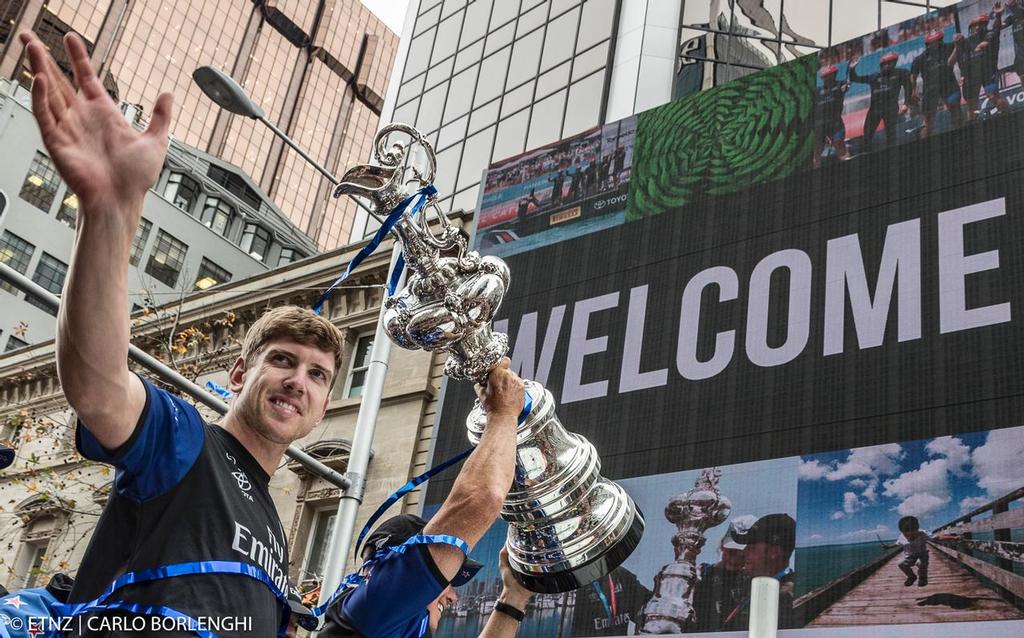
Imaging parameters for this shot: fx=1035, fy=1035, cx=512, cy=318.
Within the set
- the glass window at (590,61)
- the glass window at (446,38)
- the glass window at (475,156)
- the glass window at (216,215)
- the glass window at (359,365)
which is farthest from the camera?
the glass window at (216,215)

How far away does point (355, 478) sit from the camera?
35.7 ft

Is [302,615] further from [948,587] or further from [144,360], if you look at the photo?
[948,587]

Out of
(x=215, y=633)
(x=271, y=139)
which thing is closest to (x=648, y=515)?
(x=215, y=633)

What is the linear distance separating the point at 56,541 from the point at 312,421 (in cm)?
2446

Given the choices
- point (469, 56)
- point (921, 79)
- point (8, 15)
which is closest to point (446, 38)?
point (469, 56)

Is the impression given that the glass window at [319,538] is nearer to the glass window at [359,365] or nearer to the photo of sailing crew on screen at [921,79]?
the glass window at [359,365]

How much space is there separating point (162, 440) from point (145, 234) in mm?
47533

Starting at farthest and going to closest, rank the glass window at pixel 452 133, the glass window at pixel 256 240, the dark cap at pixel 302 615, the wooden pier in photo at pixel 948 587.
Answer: the glass window at pixel 256 240, the glass window at pixel 452 133, the wooden pier in photo at pixel 948 587, the dark cap at pixel 302 615

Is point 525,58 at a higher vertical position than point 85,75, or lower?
higher

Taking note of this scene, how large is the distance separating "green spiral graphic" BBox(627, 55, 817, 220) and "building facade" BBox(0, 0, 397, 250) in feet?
275

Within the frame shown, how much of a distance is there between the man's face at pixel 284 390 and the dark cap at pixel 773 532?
30.1ft

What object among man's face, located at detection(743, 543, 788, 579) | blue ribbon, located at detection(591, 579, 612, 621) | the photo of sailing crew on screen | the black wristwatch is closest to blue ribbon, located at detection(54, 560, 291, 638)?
the black wristwatch

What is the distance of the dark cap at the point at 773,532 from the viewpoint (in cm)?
1116

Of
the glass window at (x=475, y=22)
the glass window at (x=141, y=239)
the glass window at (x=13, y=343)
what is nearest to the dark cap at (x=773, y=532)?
the glass window at (x=475, y=22)
